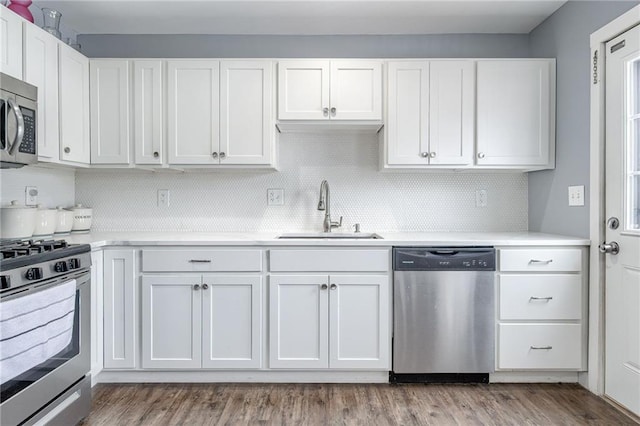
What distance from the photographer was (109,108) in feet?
8.80

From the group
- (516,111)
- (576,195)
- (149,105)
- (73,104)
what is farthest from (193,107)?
(576,195)

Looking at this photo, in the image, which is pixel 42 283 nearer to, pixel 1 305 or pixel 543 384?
pixel 1 305

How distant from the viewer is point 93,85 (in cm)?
268

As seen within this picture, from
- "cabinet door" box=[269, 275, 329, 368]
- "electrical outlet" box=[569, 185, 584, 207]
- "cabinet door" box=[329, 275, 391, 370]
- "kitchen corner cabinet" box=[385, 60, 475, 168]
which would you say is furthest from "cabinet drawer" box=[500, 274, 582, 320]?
"cabinet door" box=[269, 275, 329, 368]

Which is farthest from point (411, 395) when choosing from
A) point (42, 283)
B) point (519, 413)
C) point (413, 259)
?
point (42, 283)

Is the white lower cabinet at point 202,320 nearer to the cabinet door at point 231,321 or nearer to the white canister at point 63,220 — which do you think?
the cabinet door at point 231,321

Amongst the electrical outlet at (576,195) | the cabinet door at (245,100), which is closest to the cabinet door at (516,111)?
the electrical outlet at (576,195)

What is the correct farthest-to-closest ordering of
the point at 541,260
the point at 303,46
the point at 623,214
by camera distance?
the point at 303,46
the point at 541,260
the point at 623,214

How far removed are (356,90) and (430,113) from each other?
0.51 m

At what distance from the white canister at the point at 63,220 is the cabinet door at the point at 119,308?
515 millimetres

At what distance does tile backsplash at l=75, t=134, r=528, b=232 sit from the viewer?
3.02 metres

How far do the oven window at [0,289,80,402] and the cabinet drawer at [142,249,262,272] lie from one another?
18.5 inches

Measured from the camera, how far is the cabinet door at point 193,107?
2.66 meters

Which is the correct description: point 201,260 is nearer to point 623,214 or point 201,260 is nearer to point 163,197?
point 163,197
